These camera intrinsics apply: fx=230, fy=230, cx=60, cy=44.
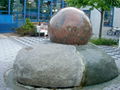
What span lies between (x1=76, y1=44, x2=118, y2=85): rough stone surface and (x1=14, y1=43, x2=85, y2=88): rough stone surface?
197 millimetres

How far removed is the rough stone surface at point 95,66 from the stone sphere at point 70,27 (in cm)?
30

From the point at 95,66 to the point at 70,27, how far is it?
1239mm

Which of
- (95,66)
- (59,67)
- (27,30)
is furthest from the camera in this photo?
(27,30)

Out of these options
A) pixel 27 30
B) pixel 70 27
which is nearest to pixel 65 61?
pixel 70 27

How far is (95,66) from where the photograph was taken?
19.5ft

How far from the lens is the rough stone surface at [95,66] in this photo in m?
5.83

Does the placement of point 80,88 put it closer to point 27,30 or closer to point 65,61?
point 65,61

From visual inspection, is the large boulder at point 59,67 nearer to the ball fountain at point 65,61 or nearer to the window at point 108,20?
the ball fountain at point 65,61

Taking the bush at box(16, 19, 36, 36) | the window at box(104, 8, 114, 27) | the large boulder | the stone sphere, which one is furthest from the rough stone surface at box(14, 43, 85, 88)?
the window at box(104, 8, 114, 27)

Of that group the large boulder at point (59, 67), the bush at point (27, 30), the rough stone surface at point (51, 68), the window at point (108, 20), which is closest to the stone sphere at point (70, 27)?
the large boulder at point (59, 67)

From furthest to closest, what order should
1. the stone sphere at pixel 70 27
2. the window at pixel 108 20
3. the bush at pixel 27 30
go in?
1. the window at pixel 108 20
2. the bush at pixel 27 30
3. the stone sphere at pixel 70 27

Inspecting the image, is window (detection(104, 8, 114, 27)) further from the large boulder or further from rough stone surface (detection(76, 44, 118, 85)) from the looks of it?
the large boulder

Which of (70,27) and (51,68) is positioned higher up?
(70,27)

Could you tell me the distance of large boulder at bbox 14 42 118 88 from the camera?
5.56 m
